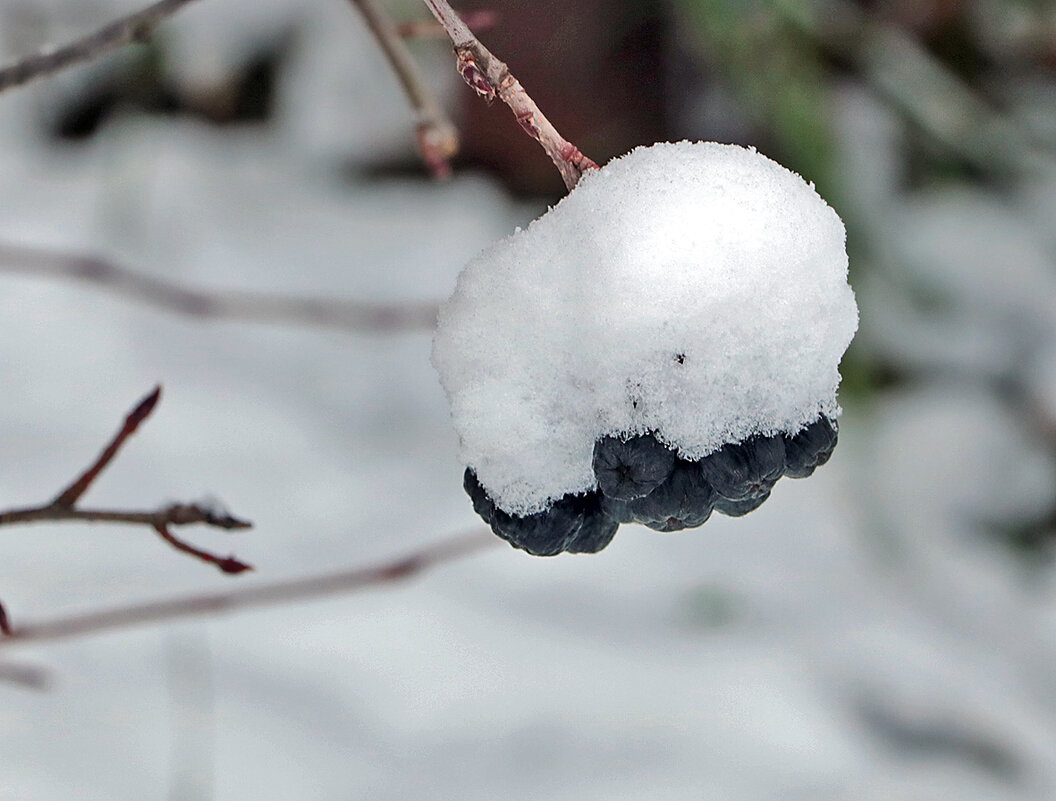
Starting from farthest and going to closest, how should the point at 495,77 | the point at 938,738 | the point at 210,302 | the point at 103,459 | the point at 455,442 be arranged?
1. the point at 455,442
2. the point at 938,738
3. the point at 210,302
4. the point at 103,459
5. the point at 495,77

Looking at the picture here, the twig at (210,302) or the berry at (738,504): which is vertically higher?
the twig at (210,302)

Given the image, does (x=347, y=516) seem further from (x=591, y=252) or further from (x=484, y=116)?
(x=591, y=252)

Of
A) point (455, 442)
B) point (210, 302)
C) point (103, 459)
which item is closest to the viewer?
point (103, 459)

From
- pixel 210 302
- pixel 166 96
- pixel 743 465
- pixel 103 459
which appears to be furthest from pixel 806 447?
pixel 166 96

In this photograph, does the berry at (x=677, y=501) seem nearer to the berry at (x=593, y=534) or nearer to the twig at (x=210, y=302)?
the berry at (x=593, y=534)

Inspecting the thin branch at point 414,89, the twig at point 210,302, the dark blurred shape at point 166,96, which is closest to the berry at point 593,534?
the thin branch at point 414,89

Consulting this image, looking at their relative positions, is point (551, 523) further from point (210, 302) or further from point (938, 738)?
point (938, 738)

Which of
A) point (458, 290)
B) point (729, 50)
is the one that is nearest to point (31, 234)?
point (729, 50)
